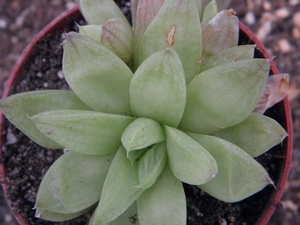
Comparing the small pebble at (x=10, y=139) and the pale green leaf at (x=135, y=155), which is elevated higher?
the pale green leaf at (x=135, y=155)

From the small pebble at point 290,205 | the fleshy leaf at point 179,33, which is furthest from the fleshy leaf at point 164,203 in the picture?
the small pebble at point 290,205

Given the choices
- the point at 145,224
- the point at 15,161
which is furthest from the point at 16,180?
the point at 145,224

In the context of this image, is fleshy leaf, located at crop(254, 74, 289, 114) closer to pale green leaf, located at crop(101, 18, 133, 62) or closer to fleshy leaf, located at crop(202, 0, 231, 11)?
fleshy leaf, located at crop(202, 0, 231, 11)

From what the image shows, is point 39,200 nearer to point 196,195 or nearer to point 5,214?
point 196,195

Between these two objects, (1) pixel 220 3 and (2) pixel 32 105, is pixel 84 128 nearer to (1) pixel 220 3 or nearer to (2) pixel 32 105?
(2) pixel 32 105

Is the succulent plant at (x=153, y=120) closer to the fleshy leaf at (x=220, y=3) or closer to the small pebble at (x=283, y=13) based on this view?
the fleshy leaf at (x=220, y=3)
